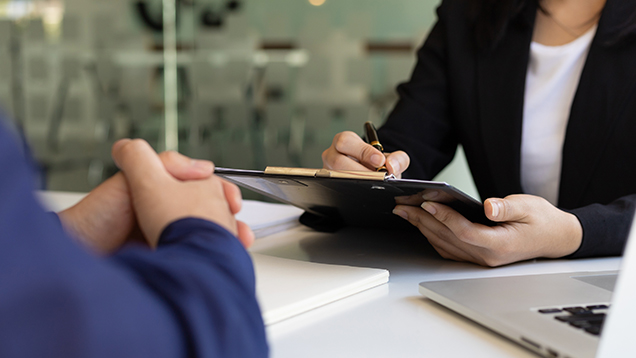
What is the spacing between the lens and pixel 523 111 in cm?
99

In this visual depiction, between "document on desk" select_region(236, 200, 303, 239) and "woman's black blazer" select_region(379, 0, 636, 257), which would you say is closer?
"document on desk" select_region(236, 200, 303, 239)

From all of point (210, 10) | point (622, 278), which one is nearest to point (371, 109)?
point (210, 10)

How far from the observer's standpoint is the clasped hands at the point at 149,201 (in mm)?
332

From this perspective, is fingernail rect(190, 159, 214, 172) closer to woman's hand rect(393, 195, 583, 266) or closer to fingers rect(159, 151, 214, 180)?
fingers rect(159, 151, 214, 180)

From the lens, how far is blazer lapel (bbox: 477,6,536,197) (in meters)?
0.99

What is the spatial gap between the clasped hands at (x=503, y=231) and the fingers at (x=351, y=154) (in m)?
0.18

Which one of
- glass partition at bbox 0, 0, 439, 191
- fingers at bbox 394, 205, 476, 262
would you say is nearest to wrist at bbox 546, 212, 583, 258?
fingers at bbox 394, 205, 476, 262

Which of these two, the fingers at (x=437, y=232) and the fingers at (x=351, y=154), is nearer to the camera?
the fingers at (x=437, y=232)

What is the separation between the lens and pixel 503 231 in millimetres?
536

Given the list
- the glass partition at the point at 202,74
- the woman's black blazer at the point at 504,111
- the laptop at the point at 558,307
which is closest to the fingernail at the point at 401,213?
the laptop at the point at 558,307

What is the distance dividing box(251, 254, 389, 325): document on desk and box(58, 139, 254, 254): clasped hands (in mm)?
69

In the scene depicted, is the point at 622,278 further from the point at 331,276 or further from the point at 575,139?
the point at 575,139

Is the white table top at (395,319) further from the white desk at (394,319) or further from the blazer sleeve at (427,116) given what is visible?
the blazer sleeve at (427,116)

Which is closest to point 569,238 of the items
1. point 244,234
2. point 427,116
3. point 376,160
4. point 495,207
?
point 495,207
